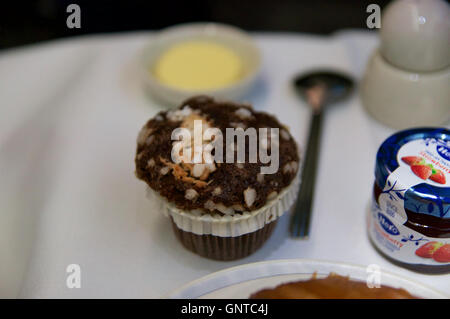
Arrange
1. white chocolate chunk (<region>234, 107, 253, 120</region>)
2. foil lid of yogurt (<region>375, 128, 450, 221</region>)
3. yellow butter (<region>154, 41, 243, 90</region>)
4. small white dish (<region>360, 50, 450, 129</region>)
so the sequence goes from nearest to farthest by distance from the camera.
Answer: foil lid of yogurt (<region>375, 128, 450, 221</region>) < white chocolate chunk (<region>234, 107, 253, 120</region>) < small white dish (<region>360, 50, 450, 129</region>) < yellow butter (<region>154, 41, 243, 90</region>)

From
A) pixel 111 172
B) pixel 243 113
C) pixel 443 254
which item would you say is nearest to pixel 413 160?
pixel 443 254

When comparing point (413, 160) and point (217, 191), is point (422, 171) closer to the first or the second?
point (413, 160)

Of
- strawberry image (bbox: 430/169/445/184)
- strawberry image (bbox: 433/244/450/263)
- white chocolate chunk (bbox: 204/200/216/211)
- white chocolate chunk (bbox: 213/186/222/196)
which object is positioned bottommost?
strawberry image (bbox: 433/244/450/263)

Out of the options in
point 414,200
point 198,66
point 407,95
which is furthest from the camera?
point 198,66

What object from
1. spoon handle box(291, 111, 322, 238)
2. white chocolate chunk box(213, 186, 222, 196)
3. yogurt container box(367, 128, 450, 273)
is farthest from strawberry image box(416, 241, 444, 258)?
white chocolate chunk box(213, 186, 222, 196)

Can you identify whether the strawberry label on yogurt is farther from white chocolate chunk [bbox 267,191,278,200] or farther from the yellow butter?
the yellow butter
